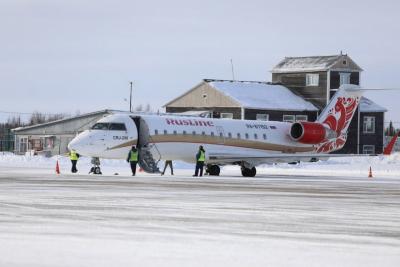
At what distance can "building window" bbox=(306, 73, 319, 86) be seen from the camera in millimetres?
78875

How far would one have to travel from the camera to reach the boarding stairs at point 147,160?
42.2 m

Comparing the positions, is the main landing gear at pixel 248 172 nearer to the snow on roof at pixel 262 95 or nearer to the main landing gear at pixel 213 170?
the main landing gear at pixel 213 170

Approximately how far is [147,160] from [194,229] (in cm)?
2779

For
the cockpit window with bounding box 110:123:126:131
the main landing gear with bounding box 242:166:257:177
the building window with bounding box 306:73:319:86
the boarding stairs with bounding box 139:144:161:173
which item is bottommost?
the main landing gear with bounding box 242:166:257:177

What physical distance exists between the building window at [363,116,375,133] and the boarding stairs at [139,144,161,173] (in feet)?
138

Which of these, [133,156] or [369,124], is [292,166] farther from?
[369,124]

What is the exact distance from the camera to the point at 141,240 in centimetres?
1298

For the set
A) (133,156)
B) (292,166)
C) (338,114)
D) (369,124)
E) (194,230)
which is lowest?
(194,230)

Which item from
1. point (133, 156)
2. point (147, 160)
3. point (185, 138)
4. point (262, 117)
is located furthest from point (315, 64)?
point (133, 156)

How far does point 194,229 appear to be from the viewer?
14.6 m

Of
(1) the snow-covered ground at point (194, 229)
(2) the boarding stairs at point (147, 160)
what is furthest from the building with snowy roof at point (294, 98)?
(1) the snow-covered ground at point (194, 229)

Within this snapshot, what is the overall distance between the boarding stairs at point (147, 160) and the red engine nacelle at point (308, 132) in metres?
10.4

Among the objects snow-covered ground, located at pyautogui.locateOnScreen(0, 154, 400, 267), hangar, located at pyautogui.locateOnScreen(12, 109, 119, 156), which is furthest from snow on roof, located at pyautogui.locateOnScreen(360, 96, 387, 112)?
snow-covered ground, located at pyautogui.locateOnScreen(0, 154, 400, 267)

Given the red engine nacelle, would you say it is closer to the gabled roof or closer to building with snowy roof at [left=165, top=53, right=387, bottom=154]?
building with snowy roof at [left=165, top=53, right=387, bottom=154]
